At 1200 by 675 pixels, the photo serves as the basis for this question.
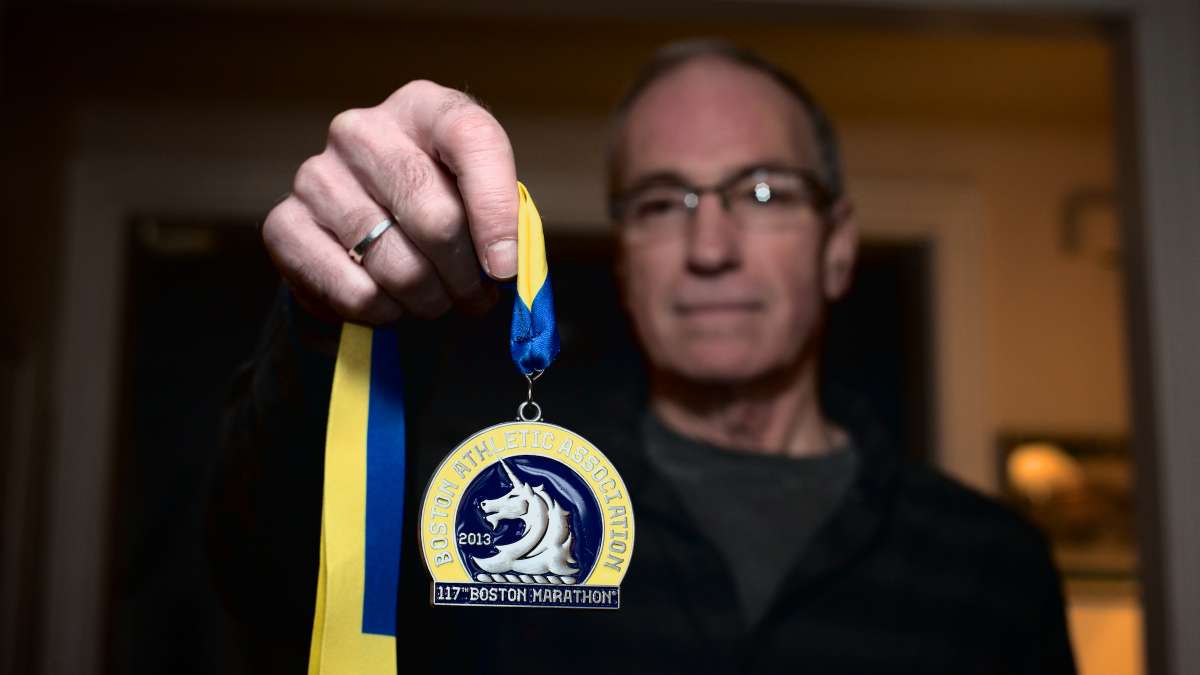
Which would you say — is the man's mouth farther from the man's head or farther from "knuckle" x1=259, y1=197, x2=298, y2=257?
"knuckle" x1=259, y1=197, x2=298, y2=257

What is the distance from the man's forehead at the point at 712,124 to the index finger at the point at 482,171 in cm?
45

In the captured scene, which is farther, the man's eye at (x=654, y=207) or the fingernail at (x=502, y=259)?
the man's eye at (x=654, y=207)

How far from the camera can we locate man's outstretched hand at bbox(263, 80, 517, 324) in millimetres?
537

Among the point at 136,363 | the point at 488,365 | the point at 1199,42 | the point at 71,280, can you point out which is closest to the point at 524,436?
the point at 488,365

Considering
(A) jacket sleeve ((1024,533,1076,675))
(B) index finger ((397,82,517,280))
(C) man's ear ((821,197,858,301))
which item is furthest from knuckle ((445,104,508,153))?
(A) jacket sleeve ((1024,533,1076,675))

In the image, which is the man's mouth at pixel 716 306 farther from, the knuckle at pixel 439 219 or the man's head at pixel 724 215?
the knuckle at pixel 439 219

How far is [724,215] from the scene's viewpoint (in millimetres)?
923

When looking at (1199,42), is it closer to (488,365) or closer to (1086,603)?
(488,365)

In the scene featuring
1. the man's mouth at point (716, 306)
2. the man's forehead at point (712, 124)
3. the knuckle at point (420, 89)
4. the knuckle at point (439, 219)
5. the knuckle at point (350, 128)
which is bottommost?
the knuckle at point (439, 219)

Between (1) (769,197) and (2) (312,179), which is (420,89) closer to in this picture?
(2) (312,179)

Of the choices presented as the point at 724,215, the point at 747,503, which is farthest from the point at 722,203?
the point at 747,503

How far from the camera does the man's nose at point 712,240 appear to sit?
2.89 ft

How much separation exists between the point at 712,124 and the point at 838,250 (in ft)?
0.80

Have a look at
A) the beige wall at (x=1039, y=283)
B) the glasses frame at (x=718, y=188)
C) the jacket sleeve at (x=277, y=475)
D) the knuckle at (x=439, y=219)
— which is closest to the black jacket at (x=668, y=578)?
the jacket sleeve at (x=277, y=475)
